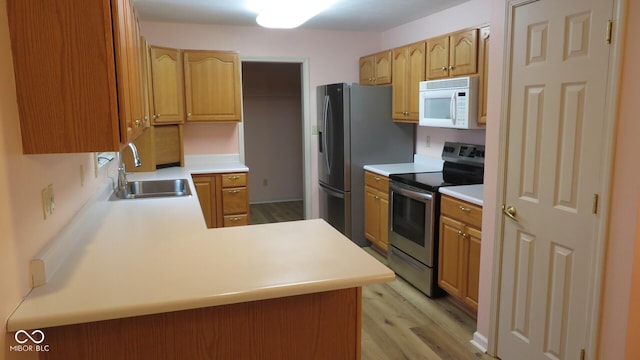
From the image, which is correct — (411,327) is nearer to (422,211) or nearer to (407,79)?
(422,211)

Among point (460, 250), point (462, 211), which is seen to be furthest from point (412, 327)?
point (462, 211)

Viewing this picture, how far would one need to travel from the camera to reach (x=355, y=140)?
15.4 feet

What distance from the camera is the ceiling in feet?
12.9

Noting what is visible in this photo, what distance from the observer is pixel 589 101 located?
2049 millimetres

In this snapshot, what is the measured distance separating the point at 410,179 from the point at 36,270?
2827 mm

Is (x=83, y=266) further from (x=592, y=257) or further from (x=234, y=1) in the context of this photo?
(x=234, y=1)

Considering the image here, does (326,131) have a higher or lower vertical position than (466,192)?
higher

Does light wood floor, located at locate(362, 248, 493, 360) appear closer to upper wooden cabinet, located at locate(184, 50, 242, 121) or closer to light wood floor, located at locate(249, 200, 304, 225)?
upper wooden cabinet, located at locate(184, 50, 242, 121)

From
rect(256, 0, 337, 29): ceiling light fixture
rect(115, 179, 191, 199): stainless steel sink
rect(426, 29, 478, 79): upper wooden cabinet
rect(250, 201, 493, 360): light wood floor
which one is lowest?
Answer: rect(250, 201, 493, 360): light wood floor

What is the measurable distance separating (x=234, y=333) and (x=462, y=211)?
2038 millimetres

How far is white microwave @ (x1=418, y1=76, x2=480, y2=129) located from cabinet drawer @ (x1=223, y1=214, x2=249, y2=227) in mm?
1946

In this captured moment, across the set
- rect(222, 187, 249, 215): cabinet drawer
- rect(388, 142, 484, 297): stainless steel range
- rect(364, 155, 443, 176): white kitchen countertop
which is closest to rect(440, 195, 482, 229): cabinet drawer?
rect(388, 142, 484, 297): stainless steel range
